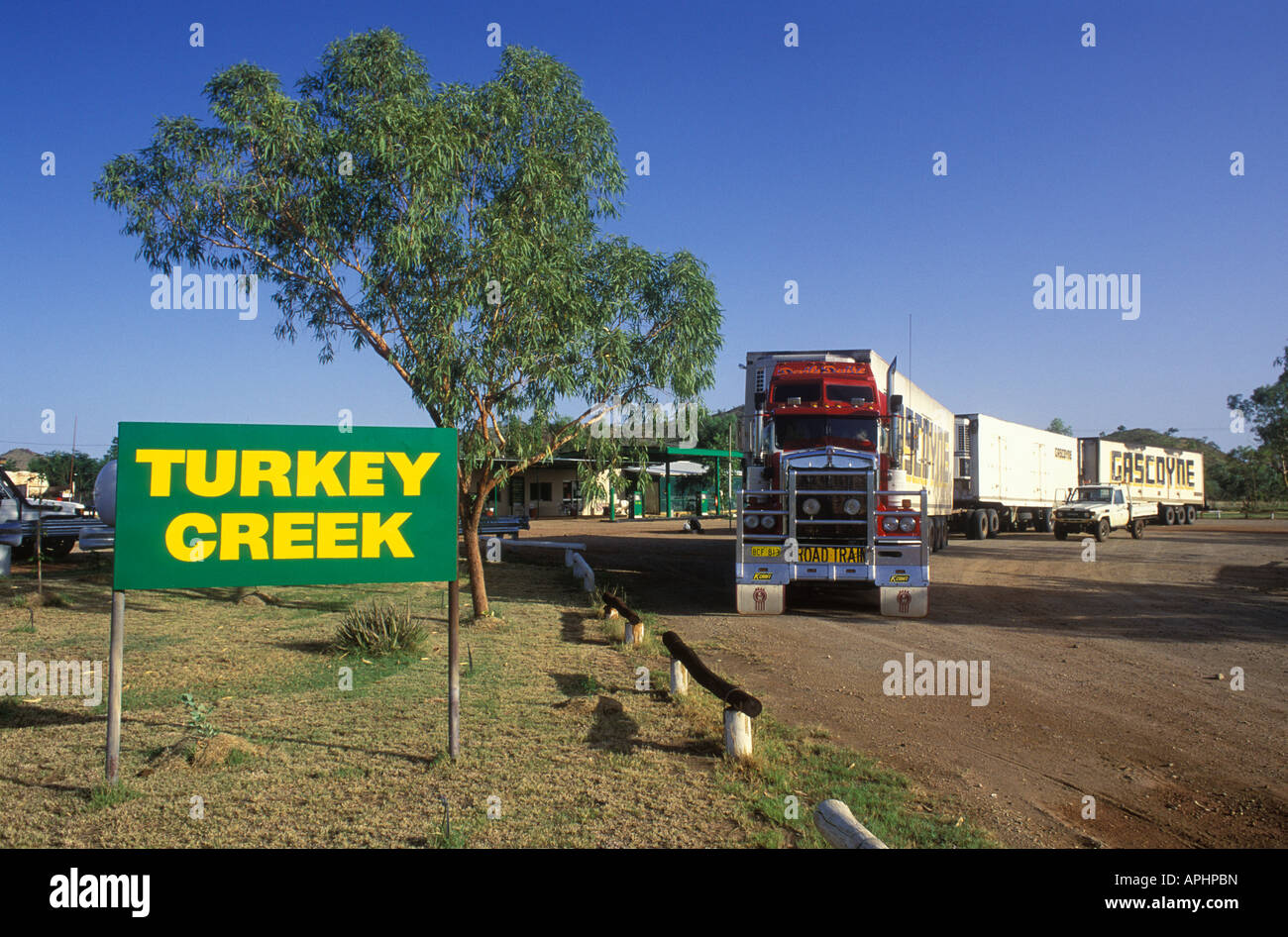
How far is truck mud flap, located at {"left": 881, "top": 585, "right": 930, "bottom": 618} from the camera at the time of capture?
41.4ft

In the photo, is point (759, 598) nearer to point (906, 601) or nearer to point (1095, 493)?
point (906, 601)

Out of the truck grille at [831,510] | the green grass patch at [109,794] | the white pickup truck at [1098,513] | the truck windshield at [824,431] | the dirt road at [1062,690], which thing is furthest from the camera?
the white pickup truck at [1098,513]

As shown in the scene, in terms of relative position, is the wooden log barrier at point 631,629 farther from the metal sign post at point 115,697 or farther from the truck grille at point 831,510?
the metal sign post at point 115,697

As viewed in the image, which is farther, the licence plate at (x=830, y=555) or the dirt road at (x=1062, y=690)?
the licence plate at (x=830, y=555)

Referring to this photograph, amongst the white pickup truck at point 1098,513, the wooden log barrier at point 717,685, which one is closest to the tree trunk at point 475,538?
the wooden log barrier at point 717,685

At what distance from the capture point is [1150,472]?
40156 millimetres

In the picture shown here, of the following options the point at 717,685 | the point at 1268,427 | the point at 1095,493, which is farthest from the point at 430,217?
the point at 1268,427

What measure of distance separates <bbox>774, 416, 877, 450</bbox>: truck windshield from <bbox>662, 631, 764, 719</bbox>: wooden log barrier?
22.2 feet

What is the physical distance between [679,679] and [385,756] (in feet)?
9.21

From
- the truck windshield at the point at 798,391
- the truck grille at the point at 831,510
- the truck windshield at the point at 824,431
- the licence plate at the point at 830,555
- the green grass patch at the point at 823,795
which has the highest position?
the truck windshield at the point at 798,391

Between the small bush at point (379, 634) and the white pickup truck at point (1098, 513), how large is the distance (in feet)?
91.8

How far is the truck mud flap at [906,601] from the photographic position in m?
12.6
